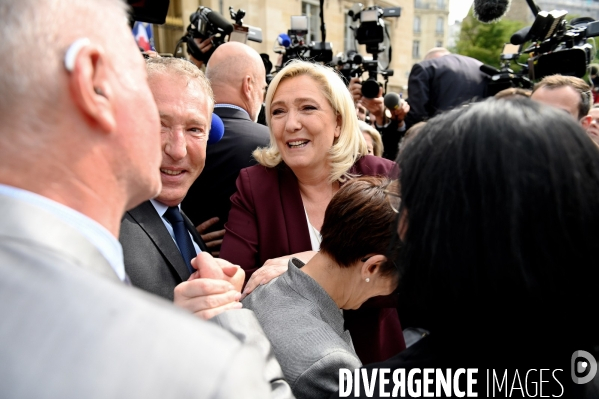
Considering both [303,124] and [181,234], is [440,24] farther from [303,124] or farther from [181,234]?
[181,234]

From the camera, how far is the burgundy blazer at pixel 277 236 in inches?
77.0

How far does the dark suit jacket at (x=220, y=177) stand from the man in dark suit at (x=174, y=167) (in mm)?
602

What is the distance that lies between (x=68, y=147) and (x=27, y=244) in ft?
0.61

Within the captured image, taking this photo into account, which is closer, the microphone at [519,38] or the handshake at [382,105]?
the handshake at [382,105]

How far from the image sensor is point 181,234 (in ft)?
5.98

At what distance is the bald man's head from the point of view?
3.07 m

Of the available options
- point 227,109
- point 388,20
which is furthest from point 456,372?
point 388,20

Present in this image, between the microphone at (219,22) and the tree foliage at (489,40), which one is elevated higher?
the microphone at (219,22)

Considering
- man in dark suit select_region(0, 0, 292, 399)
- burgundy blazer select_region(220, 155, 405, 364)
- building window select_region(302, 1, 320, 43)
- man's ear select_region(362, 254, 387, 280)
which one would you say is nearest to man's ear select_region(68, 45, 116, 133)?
man in dark suit select_region(0, 0, 292, 399)

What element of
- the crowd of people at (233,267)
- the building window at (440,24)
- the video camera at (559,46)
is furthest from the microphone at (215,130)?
the building window at (440,24)

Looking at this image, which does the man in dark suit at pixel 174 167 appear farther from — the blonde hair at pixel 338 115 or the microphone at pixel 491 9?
the microphone at pixel 491 9

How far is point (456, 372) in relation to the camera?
962 mm

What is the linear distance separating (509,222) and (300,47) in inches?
215

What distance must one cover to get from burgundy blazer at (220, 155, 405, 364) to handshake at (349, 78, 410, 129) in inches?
91.0
